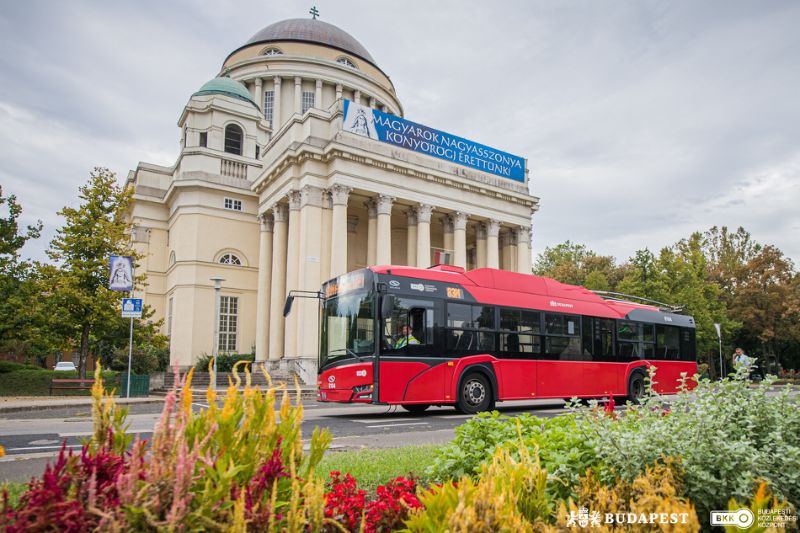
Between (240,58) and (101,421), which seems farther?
(240,58)

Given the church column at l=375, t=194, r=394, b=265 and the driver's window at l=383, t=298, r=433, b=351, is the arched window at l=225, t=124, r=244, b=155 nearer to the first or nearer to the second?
the church column at l=375, t=194, r=394, b=265

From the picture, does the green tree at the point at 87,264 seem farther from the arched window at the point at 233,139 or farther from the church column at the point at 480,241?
the church column at the point at 480,241

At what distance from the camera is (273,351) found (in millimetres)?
32656

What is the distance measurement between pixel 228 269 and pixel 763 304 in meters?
45.8

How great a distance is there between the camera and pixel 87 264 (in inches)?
959

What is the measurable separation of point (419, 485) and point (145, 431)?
8.49 m

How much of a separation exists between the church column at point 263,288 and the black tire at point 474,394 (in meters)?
22.4

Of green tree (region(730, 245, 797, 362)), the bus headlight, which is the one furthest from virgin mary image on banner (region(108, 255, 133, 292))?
green tree (region(730, 245, 797, 362))

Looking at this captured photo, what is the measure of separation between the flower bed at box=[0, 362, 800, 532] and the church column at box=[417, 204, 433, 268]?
28.9m

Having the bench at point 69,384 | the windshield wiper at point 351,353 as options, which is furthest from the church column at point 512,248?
the windshield wiper at point 351,353

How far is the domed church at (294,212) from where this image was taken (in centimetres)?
3097

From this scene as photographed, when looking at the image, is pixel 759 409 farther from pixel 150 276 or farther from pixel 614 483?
pixel 150 276

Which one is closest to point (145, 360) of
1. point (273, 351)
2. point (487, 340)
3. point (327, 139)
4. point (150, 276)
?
point (273, 351)

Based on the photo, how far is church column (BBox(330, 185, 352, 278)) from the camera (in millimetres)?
30156
